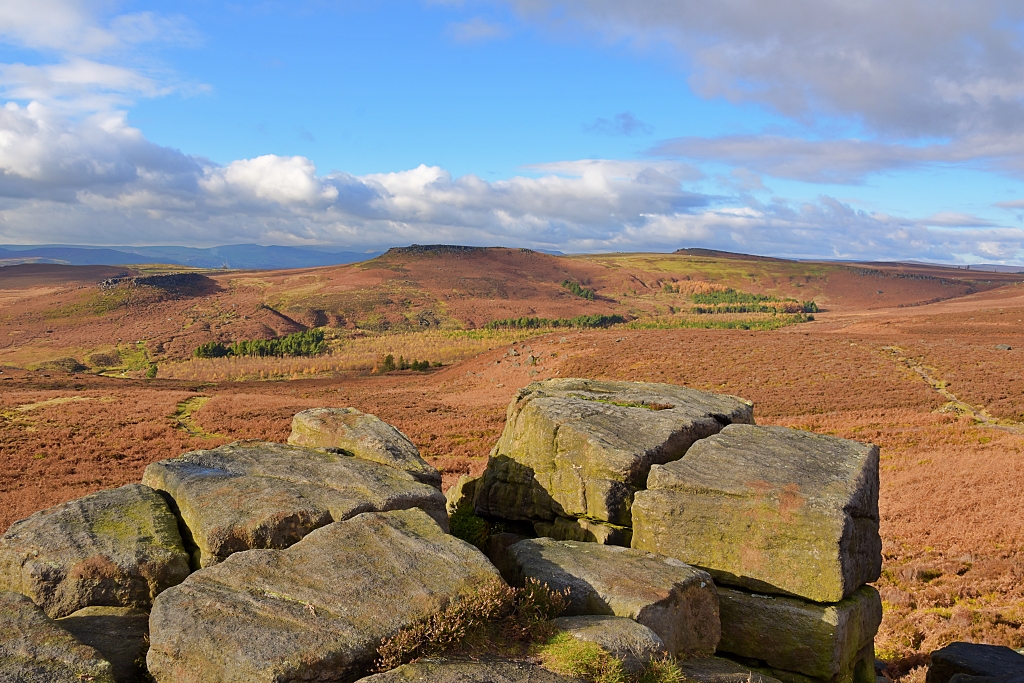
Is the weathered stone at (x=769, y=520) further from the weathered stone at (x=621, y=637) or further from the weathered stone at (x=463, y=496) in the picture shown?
the weathered stone at (x=463, y=496)

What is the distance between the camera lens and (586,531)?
12.2 meters

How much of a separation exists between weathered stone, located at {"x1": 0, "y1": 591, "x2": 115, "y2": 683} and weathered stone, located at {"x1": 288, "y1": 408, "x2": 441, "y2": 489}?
629cm

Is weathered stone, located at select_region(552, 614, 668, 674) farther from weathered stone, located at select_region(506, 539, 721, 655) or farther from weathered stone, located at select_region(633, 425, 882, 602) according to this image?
weathered stone, located at select_region(633, 425, 882, 602)

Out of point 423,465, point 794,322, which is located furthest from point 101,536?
point 794,322

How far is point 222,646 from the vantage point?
683 cm

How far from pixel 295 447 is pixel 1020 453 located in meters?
30.2

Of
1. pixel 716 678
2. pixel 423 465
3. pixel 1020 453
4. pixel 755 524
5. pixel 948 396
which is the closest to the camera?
pixel 716 678

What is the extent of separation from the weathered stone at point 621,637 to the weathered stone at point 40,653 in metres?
5.36

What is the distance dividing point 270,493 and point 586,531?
590 centimetres

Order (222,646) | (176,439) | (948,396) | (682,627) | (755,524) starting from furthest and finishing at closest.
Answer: (948,396), (176,439), (755,524), (682,627), (222,646)

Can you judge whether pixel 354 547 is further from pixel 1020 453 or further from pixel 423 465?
pixel 1020 453

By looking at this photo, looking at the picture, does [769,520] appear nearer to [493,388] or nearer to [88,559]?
[88,559]

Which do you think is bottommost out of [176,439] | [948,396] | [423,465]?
[176,439]

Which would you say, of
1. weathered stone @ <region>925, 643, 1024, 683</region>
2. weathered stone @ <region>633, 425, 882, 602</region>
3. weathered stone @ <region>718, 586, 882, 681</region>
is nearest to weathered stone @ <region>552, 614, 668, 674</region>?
weathered stone @ <region>718, 586, 882, 681</region>
